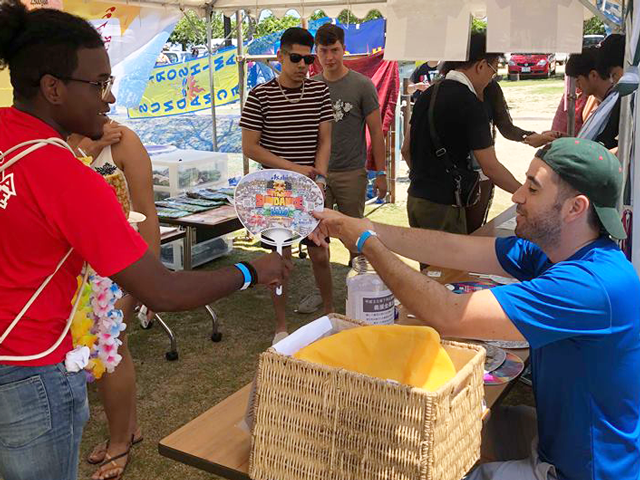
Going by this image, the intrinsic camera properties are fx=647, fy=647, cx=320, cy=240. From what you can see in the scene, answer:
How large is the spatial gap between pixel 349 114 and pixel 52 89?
12.4 ft

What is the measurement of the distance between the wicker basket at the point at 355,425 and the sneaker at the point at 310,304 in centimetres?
348

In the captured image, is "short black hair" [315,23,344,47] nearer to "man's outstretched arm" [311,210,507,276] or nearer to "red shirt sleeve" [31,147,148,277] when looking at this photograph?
"man's outstretched arm" [311,210,507,276]

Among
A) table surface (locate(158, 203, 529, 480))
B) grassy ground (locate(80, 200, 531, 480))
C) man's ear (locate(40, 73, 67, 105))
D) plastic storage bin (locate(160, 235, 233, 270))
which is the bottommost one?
grassy ground (locate(80, 200, 531, 480))

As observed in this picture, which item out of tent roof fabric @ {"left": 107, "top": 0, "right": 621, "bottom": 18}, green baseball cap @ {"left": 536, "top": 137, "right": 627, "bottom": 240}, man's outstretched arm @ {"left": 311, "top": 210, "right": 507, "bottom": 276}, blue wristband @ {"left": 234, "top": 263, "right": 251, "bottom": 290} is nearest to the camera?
green baseball cap @ {"left": 536, "top": 137, "right": 627, "bottom": 240}

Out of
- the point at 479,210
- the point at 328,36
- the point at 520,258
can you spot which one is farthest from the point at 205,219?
the point at 520,258

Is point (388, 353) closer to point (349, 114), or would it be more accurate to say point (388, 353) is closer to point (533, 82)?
point (349, 114)

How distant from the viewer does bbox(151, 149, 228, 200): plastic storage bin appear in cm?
606

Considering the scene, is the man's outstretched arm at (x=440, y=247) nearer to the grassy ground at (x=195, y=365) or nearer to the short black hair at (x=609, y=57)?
the grassy ground at (x=195, y=365)

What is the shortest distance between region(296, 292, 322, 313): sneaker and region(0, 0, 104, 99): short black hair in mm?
3510

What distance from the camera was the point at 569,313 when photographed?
5.24 feet

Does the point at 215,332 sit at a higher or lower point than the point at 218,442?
lower

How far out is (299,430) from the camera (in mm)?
1369

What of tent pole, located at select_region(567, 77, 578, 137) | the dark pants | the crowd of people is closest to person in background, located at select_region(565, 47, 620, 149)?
the dark pants

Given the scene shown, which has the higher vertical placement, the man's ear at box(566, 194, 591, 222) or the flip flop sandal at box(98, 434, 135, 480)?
the man's ear at box(566, 194, 591, 222)
